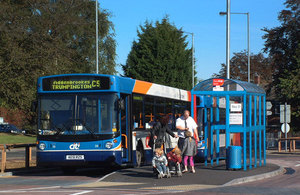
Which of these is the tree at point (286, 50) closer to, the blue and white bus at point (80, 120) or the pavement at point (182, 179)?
the pavement at point (182, 179)

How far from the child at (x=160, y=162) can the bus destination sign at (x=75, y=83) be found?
2789 millimetres

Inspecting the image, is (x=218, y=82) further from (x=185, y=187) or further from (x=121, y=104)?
(x=185, y=187)

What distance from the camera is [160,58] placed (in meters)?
61.3

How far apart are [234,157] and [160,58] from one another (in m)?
43.1

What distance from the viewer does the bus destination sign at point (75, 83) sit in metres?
18.0

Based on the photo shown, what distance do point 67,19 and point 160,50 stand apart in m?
20.7

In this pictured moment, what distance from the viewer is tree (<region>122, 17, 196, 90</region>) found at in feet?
199

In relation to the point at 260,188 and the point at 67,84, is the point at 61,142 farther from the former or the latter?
the point at 260,188

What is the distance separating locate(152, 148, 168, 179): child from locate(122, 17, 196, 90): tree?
44040mm

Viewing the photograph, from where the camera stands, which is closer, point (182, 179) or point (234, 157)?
point (182, 179)

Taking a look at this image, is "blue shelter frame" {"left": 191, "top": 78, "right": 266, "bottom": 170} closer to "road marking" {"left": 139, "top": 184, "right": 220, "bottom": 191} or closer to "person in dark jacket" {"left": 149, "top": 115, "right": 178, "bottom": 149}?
"person in dark jacket" {"left": 149, "top": 115, "right": 178, "bottom": 149}

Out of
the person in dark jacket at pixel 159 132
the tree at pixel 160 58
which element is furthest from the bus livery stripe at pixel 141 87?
the tree at pixel 160 58

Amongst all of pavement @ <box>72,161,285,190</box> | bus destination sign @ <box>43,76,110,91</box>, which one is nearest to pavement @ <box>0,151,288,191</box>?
pavement @ <box>72,161,285,190</box>

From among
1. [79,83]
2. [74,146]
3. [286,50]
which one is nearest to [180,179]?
[74,146]
